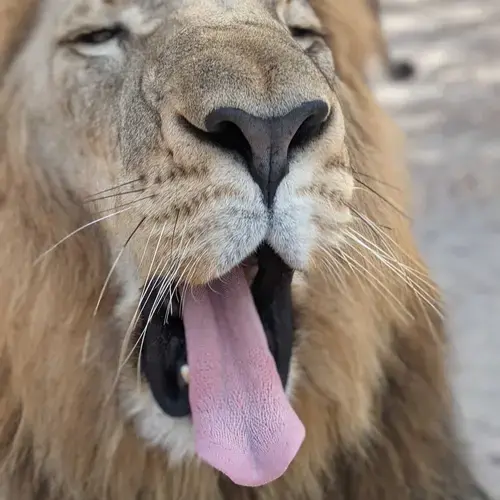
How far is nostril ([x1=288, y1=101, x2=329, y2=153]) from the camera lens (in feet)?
4.39

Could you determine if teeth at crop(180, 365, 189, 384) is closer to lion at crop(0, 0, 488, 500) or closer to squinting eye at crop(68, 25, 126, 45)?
lion at crop(0, 0, 488, 500)

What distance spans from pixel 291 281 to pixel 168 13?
43 cm

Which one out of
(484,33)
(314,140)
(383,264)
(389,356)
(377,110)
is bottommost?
(484,33)

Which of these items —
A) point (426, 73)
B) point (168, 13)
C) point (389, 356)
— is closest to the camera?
point (168, 13)

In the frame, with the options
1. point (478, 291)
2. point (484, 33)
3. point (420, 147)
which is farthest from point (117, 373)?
point (484, 33)

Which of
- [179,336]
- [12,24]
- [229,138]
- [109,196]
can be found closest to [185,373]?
[179,336]

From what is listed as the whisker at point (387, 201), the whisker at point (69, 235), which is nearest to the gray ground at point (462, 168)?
the whisker at point (387, 201)

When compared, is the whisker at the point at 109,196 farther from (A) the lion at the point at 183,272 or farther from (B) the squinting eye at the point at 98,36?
(B) the squinting eye at the point at 98,36

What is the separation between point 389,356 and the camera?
179 centimetres

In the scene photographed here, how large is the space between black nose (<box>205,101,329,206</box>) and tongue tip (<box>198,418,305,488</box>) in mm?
406

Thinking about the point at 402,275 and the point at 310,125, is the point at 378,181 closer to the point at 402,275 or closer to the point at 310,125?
the point at 402,275

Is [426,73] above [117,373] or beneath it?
beneath

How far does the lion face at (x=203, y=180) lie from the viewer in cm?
133

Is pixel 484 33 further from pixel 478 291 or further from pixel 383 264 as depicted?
pixel 383 264
